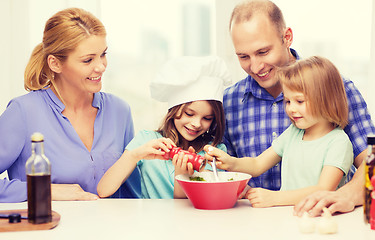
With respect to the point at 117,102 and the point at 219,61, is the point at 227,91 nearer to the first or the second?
the point at 219,61

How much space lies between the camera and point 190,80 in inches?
75.4

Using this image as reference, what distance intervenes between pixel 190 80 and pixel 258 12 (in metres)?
0.40

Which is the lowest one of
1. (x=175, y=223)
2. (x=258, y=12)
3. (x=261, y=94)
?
(x=175, y=223)

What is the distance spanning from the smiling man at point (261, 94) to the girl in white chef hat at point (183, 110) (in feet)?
0.41

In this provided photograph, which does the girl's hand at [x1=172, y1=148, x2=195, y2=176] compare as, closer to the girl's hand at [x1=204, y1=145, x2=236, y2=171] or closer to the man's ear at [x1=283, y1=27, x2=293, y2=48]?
the girl's hand at [x1=204, y1=145, x2=236, y2=171]

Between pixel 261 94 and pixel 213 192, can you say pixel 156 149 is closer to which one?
pixel 213 192

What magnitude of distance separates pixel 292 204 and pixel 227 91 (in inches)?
32.9

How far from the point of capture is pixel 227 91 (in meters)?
2.22

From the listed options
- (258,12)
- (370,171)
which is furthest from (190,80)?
(370,171)

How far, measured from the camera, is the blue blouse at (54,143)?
187 cm

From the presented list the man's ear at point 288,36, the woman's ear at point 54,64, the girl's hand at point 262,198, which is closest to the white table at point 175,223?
the girl's hand at point 262,198

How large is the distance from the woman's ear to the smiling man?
2.37 ft

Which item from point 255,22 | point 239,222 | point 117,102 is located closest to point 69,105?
point 117,102

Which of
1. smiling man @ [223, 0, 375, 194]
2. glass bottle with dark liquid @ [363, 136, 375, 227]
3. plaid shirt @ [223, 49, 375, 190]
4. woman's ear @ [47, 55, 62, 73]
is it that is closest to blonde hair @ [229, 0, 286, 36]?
smiling man @ [223, 0, 375, 194]
